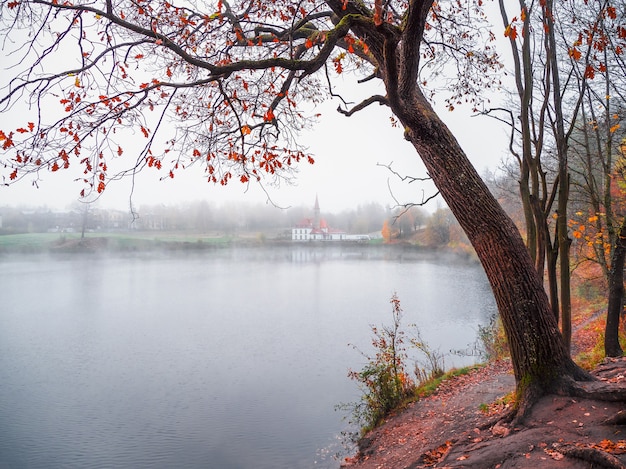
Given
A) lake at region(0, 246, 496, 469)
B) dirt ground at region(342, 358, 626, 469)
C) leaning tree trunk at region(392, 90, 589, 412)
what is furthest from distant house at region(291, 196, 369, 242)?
leaning tree trunk at region(392, 90, 589, 412)

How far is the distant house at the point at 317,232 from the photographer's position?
175 ft

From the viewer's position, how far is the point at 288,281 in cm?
2634

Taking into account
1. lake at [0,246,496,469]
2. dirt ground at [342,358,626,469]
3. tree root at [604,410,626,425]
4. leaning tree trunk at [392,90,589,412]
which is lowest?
lake at [0,246,496,469]

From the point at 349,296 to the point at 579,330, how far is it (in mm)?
11844

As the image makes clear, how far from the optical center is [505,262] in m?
3.28

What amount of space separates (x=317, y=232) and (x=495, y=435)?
50.7 m

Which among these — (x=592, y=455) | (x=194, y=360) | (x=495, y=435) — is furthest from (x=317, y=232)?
(x=592, y=455)

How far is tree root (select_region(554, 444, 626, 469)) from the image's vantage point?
2.13m

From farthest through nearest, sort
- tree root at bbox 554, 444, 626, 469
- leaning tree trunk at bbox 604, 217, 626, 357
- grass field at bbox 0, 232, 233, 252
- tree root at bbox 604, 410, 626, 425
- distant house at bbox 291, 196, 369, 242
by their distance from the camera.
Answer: distant house at bbox 291, 196, 369, 242 → grass field at bbox 0, 232, 233, 252 → leaning tree trunk at bbox 604, 217, 626, 357 → tree root at bbox 604, 410, 626, 425 → tree root at bbox 554, 444, 626, 469

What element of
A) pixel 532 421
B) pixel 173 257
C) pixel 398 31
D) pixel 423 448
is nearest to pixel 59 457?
pixel 423 448

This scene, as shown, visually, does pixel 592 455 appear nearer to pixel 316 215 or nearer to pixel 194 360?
pixel 194 360

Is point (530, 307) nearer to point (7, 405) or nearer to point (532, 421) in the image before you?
point (532, 421)

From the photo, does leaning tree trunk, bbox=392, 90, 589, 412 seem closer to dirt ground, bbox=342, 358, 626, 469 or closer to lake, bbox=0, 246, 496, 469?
dirt ground, bbox=342, 358, 626, 469

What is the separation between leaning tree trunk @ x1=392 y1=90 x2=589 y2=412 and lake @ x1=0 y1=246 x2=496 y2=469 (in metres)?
4.26
